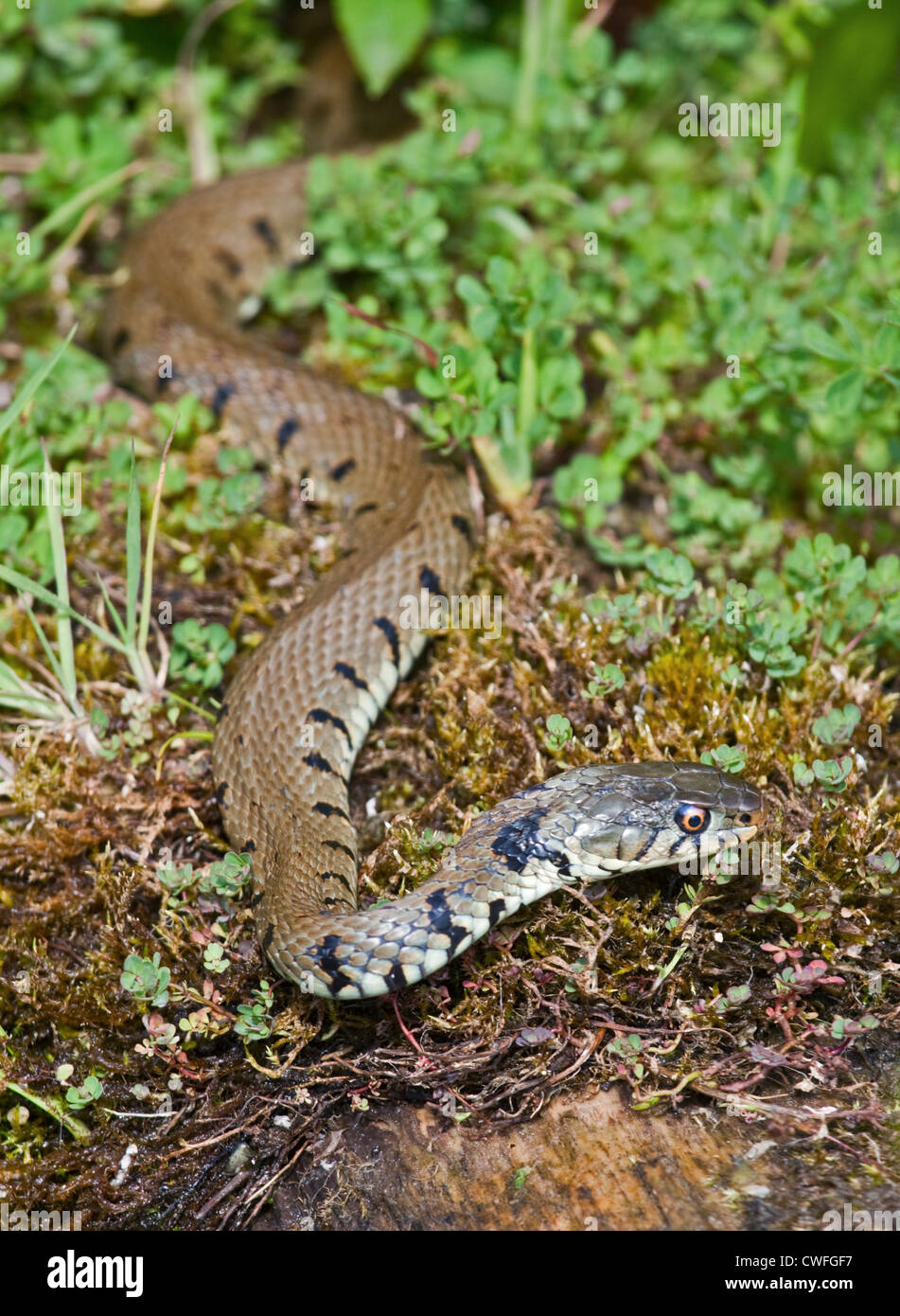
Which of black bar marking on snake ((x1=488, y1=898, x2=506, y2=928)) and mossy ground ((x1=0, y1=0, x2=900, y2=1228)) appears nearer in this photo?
mossy ground ((x1=0, y1=0, x2=900, y2=1228))

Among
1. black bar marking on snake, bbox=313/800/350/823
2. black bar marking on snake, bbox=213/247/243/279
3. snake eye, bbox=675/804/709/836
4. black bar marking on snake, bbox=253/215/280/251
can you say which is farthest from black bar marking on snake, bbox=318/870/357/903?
black bar marking on snake, bbox=253/215/280/251

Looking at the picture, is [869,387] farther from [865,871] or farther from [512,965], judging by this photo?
[512,965]

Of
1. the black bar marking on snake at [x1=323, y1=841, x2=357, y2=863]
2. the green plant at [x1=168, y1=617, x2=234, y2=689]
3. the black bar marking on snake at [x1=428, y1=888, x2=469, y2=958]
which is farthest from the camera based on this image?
the green plant at [x1=168, y1=617, x2=234, y2=689]

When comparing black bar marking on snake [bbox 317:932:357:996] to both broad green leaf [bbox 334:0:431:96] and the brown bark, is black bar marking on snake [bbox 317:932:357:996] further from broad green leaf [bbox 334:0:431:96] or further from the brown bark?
broad green leaf [bbox 334:0:431:96]

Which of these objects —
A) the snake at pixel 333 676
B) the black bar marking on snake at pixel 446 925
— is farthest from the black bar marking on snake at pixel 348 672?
the black bar marking on snake at pixel 446 925

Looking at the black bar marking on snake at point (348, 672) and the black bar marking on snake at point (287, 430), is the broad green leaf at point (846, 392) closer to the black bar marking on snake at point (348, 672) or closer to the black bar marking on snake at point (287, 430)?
the black bar marking on snake at point (348, 672)

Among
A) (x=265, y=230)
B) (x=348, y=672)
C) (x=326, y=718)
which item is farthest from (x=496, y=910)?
(x=265, y=230)

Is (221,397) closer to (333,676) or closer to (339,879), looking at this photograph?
(333,676)
